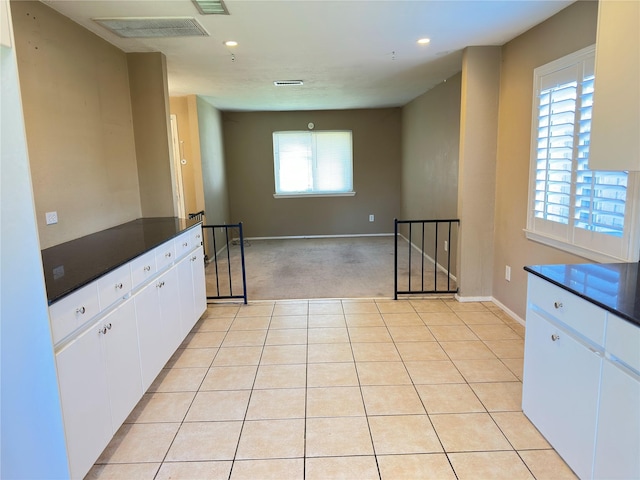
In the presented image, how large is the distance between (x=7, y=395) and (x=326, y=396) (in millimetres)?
1616

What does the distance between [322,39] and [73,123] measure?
6.82 feet

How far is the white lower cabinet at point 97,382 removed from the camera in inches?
63.4

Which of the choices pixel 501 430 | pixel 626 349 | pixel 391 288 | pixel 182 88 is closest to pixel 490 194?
pixel 391 288

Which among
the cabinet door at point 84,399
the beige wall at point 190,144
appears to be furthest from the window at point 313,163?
the cabinet door at point 84,399

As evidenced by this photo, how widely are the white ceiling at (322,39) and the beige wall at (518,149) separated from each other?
0.13 meters

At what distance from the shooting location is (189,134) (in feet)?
19.2

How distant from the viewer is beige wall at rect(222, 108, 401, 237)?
25.0 ft

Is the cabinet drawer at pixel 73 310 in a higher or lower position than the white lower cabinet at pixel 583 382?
higher

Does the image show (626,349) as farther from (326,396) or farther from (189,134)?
(189,134)

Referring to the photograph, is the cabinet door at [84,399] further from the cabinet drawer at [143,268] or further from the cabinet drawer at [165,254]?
the cabinet drawer at [165,254]

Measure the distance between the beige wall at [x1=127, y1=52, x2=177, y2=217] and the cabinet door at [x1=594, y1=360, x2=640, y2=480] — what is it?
3700 mm

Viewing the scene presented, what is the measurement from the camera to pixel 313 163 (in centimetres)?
782

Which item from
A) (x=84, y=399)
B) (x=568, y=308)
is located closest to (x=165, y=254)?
(x=84, y=399)

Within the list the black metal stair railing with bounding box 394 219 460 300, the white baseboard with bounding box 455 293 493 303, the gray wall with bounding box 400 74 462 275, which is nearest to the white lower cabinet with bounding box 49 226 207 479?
the black metal stair railing with bounding box 394 219 460 300
